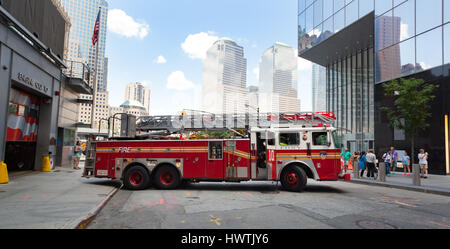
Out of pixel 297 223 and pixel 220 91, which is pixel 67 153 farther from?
pixel 220 91

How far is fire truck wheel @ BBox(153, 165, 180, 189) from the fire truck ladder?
2.11m

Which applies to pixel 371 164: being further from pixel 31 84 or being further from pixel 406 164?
pixel 31 84

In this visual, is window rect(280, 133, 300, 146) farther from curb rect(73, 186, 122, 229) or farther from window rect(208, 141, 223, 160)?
curb rect(73, 186, 122, 229)

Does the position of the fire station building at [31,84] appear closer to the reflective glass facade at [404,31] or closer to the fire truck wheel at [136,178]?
the fire truck wheel at [136,178]

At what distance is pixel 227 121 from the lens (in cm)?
1286

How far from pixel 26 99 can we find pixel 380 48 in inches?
991

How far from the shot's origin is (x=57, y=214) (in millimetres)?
6555

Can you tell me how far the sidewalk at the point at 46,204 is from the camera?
229 inches

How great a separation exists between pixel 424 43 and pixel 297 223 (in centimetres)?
2034

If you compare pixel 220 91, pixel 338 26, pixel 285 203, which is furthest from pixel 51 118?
pixel 220 91

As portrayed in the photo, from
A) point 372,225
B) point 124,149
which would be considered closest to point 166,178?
point 124,149

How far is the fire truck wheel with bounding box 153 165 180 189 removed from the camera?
1126cm

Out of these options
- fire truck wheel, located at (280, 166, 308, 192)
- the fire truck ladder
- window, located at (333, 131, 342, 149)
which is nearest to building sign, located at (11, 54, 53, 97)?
the fire truck ladder

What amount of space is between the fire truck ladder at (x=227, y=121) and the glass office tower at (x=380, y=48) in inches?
64.4
